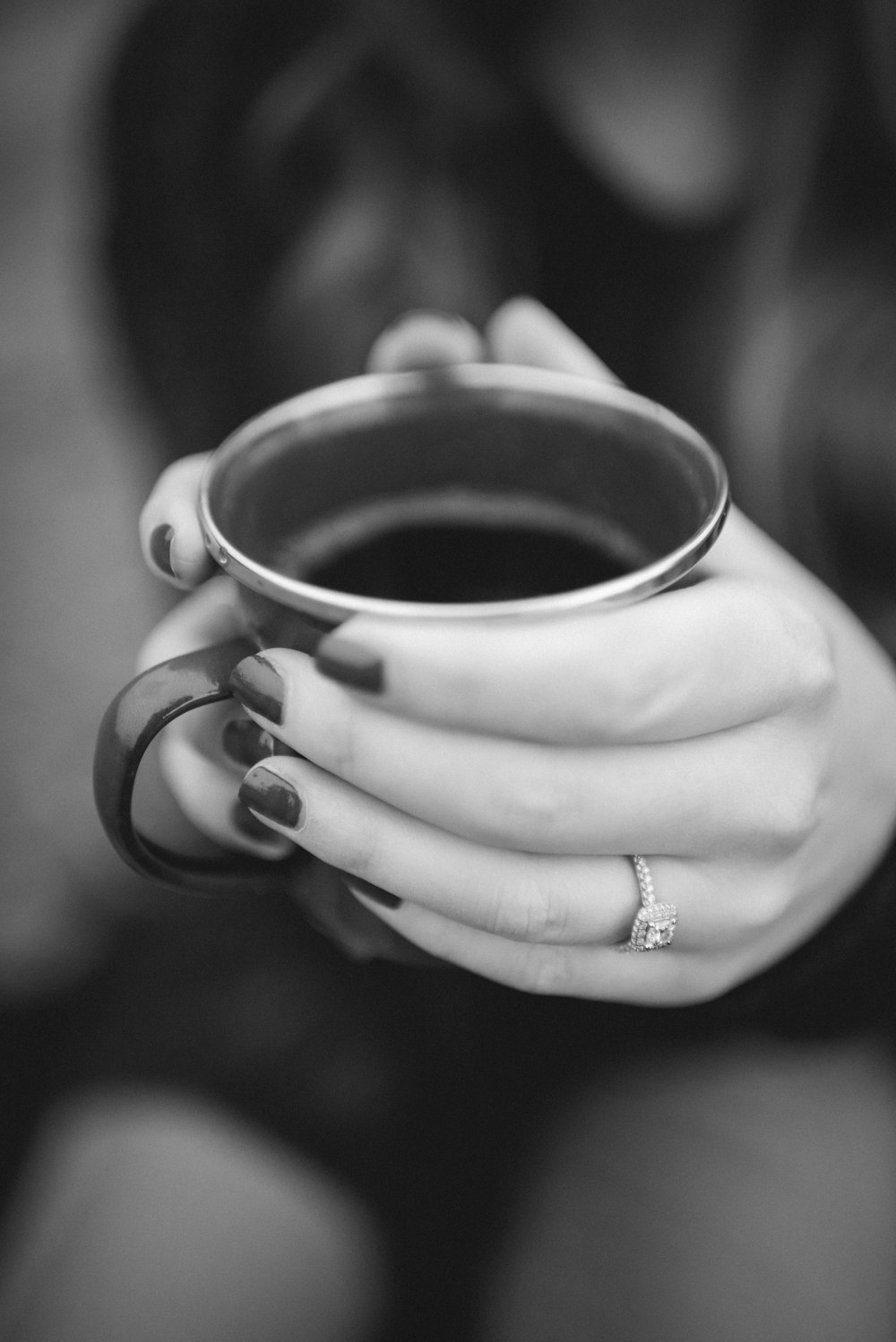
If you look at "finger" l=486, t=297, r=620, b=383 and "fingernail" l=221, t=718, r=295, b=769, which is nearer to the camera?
"fingernail" l=221, t=718, r=295, b=769

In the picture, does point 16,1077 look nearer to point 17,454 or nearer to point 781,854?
point 781,854

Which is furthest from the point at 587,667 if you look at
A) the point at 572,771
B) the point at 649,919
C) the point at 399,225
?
the point at 399,225

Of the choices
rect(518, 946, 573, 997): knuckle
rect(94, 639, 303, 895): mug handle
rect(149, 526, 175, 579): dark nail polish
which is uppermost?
rect(149, 526, 175, 579): dark nail polish

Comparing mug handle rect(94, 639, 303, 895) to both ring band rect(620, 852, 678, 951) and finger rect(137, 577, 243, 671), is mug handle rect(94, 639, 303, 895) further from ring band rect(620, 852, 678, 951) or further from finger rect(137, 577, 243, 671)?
ring band rect(620, 852, 678, 951)

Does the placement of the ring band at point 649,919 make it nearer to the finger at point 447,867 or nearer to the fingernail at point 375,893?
the finger at point 447,867

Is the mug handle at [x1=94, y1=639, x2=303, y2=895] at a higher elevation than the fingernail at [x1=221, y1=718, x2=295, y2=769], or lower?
higher

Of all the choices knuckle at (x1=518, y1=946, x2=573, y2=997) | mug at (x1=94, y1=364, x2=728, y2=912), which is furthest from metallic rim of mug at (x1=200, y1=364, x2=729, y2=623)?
Result: knuckle at (x1=518, y1=946, x2=573, y2=997)

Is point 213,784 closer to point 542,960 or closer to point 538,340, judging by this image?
point 542,960
